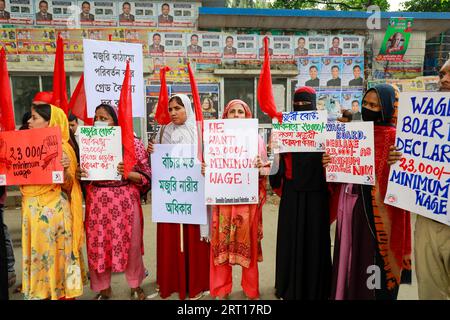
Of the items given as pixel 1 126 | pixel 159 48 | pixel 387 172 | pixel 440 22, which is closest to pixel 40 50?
pixel 159 48

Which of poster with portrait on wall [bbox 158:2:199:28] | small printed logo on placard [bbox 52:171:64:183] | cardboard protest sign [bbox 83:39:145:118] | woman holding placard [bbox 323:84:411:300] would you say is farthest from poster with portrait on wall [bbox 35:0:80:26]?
woman holding placard [bbox 323:84:411:300]

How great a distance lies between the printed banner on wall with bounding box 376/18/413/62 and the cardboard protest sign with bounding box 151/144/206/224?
6.57 meters

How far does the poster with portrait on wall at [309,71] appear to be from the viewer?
7.24m

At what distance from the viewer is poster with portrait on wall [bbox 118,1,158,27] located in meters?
6.55

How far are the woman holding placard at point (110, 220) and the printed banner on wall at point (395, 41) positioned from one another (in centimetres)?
693

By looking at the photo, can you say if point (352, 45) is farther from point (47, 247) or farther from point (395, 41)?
point (47, 247)

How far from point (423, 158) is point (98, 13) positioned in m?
6.72

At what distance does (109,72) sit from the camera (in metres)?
2.96

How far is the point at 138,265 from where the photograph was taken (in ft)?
9.96

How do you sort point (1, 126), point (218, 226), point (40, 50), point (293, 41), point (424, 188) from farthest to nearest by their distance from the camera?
point (293, 41), point (40, 50), point (218, 226), point (1, 126), point (424, 188)

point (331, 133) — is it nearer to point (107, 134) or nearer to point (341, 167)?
point (341, 167)

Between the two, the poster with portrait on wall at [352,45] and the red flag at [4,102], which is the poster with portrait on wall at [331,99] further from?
the red flag at [4,102]

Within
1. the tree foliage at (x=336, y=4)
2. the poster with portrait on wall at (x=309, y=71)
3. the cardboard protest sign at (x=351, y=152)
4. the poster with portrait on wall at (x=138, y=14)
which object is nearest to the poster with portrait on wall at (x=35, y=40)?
the poster with portrait on wall at (x=138, y=14)

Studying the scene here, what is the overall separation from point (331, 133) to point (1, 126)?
2.80 m
